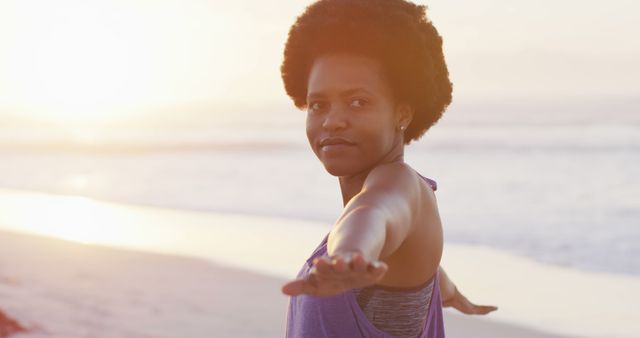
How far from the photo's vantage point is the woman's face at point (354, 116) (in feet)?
6.54

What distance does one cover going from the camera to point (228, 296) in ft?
21.9

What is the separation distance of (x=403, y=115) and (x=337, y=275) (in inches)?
32.2

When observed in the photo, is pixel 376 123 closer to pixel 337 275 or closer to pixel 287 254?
pixel 337 275

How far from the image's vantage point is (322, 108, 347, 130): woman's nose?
200 centimetres

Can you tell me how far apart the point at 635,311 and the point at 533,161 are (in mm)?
13623

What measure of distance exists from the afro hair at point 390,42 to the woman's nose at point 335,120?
0.46ft

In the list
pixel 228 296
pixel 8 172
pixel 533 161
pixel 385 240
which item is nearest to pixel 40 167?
pixel 8 172

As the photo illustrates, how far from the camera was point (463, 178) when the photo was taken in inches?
634

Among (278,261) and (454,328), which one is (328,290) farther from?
(278,261)

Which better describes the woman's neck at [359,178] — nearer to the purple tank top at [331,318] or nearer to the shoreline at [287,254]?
the purple tank top at [331,318]

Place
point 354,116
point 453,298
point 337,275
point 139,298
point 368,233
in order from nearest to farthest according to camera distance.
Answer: point 337,275, point 368,233, point 354,116, point 453,298, point 139,298

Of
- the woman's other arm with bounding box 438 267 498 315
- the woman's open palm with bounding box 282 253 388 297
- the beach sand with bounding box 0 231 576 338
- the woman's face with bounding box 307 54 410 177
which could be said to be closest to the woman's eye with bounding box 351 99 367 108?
the woman's face with bounding box 307 54 410 177

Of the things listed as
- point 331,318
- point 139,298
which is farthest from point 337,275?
point 139,298

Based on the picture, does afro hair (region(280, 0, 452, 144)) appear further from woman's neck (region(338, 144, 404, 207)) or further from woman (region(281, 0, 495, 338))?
woman's neck (region(338, 144, 404, 207))
